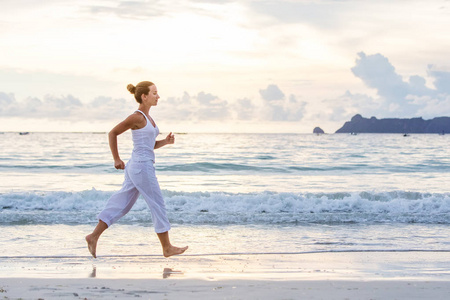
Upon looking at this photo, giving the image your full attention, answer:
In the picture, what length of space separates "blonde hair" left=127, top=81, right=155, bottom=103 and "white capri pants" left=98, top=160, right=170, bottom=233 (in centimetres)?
75

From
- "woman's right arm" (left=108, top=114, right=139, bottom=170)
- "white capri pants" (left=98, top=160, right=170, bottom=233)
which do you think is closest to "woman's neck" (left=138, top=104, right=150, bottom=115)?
"woman's right arm" (left=108, top=114, right=139, bottom=170)

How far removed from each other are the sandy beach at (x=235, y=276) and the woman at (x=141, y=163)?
1.93ft

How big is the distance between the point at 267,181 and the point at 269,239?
14216 millimetres

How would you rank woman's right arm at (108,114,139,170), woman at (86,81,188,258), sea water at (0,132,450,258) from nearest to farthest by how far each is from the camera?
1. woman's right arm at (108,114,139,170)
2. woman at (86,81,188,258)
3. sea water at (0,132,450,258)

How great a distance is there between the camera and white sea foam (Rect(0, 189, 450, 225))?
11156 mm

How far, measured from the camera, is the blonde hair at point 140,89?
5.98 meters

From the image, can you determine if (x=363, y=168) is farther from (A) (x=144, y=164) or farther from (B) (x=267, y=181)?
(A) (x=144, y=164)

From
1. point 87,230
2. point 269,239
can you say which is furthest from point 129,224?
point 269,239

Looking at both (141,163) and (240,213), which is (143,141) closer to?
(141,163)

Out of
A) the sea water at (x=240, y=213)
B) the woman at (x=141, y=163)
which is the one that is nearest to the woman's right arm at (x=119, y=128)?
the woman at (x=141, y=163)

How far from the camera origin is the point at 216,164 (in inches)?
1185

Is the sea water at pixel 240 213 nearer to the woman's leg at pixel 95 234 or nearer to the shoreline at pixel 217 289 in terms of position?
the woman's leg at pixel 95 234

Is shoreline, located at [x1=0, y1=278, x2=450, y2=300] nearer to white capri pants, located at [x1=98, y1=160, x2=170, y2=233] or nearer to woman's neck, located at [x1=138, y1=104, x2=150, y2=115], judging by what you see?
white capri pants, located at [x1=98, y1=160, x2=170, y2=233]

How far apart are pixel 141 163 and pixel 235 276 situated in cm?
163
